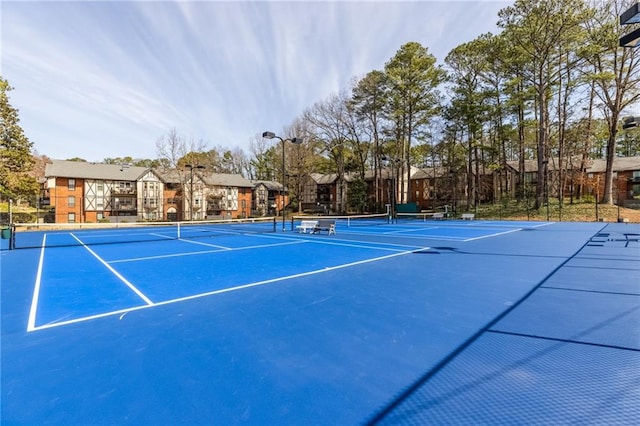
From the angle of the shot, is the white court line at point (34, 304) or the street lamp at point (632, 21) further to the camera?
the street lamp at point (632, 21)

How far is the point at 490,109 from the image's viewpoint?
1421 inches

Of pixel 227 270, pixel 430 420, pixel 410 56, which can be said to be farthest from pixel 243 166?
pixel 430 420

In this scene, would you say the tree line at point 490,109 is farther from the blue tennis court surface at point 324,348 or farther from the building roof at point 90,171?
the blue tennis court surface at point 324,348

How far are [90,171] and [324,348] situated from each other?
168 feet

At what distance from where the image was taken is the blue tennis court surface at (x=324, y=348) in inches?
100

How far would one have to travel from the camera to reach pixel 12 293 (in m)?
6.15

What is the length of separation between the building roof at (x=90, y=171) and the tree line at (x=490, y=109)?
901 cm

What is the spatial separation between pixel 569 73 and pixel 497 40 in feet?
25.9

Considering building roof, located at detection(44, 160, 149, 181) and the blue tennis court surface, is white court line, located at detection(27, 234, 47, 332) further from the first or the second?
building roof, located at detection(44, 160, 149, 181)

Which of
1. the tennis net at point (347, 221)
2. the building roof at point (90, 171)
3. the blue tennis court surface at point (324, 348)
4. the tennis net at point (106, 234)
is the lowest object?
the blue tennis court surface at point (324, 348)

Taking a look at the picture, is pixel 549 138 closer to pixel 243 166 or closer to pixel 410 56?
pixel 410 56

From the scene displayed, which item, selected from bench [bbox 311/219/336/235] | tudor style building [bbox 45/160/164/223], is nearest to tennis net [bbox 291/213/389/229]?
bench [bbox 311/219/336/235]

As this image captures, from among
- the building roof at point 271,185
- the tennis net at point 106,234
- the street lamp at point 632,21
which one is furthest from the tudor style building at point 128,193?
the street lamp at point 632,21

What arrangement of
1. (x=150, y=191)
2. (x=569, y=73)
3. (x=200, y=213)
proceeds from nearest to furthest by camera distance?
(x=569, y=73) → (x=150, y=191) → (x=200, y=213)
